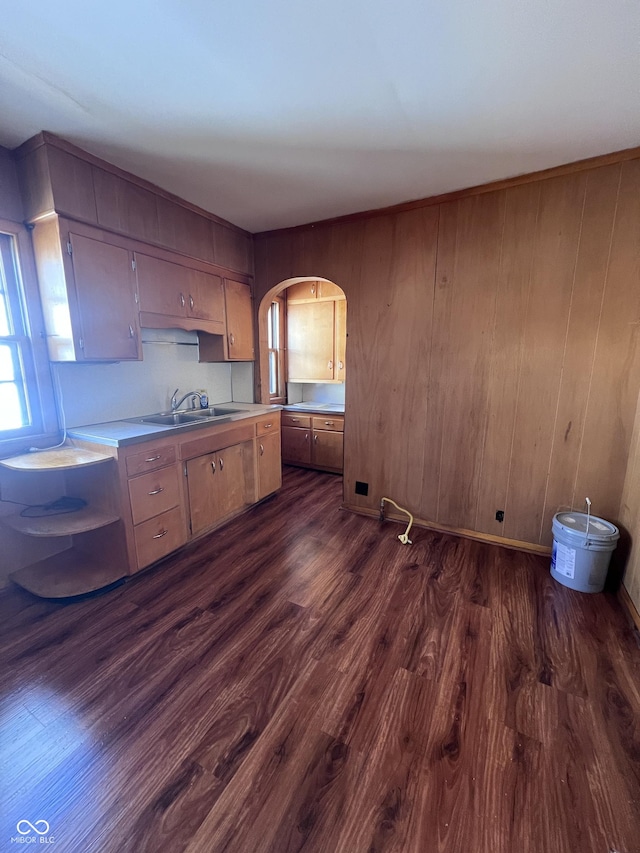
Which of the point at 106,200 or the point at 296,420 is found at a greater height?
the point at 106,200

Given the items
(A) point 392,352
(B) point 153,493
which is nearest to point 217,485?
(B) point 153,493

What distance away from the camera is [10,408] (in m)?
2.18

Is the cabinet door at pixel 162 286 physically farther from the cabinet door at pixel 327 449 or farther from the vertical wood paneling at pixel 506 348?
the vertical wood paneling at pixel 506 348

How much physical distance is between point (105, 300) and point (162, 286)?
18.9 inches

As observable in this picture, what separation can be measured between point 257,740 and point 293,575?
1.05 metres

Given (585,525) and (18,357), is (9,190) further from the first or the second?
(585,525)

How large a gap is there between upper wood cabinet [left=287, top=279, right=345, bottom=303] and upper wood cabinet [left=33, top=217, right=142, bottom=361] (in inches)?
94.3

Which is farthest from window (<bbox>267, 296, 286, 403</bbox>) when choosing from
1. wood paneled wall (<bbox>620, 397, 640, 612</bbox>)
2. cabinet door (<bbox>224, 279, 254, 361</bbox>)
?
wood paneled wall (<bbox>620, 397, 640, 612</bbox>)

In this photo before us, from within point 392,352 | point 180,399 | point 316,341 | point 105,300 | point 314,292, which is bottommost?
point 180,399

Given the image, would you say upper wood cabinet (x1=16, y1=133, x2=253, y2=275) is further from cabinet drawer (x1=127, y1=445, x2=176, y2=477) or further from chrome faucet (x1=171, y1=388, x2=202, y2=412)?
cabinet drawer (x1=127, y1=445, x2=176, y2=477)

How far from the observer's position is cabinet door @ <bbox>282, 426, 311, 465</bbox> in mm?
4484

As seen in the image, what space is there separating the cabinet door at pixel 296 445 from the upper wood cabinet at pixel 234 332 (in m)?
1.31

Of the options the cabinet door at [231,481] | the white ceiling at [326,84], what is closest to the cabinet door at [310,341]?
the cabinet door at [231,481]

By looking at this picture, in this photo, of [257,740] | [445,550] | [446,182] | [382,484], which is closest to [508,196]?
[446,182]
